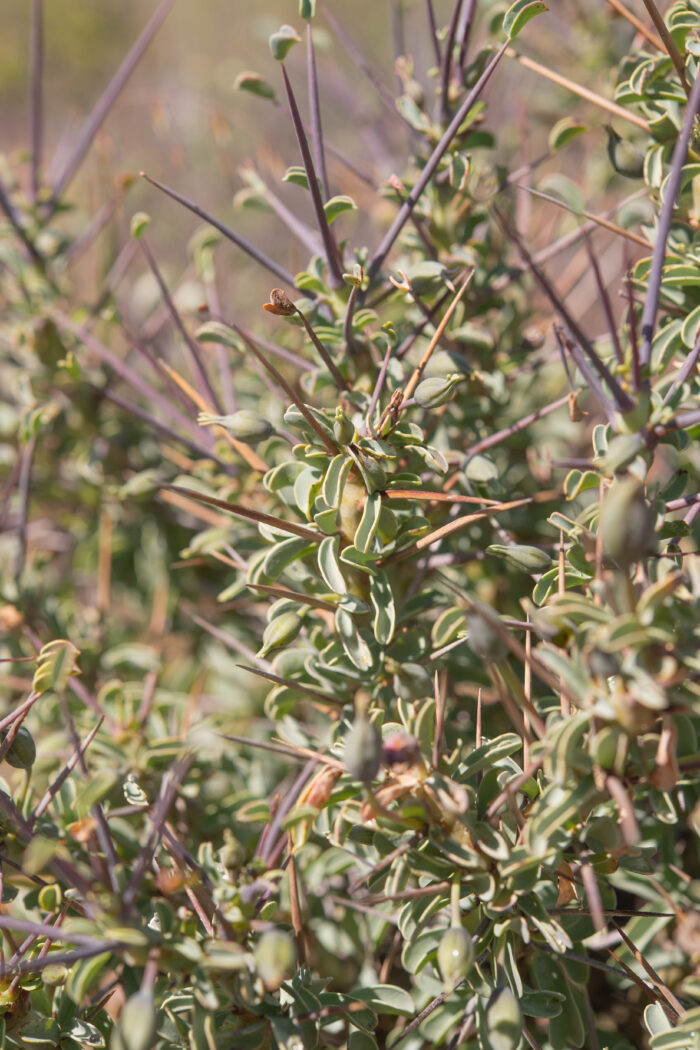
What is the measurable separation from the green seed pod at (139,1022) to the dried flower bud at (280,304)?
381mm

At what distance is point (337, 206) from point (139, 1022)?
0.51 metres

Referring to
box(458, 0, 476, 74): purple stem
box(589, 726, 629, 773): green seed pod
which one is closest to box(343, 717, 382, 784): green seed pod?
box(589, 726, 629, 773): green seed pod

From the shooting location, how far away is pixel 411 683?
57cm

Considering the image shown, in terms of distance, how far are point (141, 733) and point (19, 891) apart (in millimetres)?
151

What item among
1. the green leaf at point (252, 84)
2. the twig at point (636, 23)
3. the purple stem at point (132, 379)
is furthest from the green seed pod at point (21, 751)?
the twig at point (636, 23)

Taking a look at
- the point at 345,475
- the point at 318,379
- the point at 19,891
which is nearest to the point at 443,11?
the point at 318,379

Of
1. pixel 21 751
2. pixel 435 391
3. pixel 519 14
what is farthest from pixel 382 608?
pixel 519 14

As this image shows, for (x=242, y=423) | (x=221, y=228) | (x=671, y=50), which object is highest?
(x=671, y=50)

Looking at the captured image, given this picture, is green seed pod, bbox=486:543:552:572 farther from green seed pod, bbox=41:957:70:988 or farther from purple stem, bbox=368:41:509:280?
green seed pod, bbox=41:957:70:988

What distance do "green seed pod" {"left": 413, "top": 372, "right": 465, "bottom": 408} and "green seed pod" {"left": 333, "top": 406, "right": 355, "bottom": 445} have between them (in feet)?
0.15

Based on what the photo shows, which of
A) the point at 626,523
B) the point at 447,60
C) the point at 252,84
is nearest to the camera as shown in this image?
the point at 626,523

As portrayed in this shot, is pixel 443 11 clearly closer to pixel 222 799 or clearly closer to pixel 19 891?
pixel 222 799

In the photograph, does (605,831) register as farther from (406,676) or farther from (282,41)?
(282,41)

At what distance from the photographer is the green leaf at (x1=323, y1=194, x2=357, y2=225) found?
569 mm
